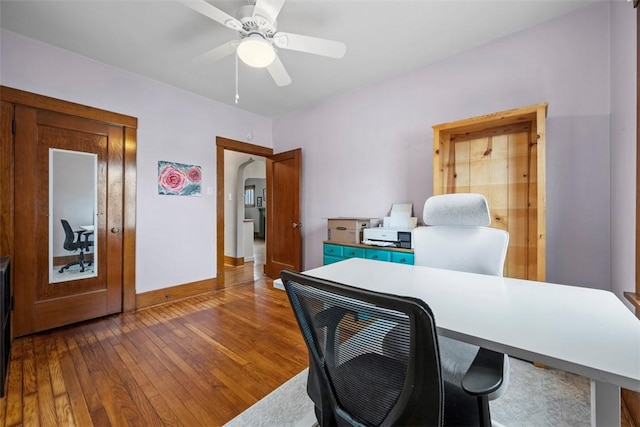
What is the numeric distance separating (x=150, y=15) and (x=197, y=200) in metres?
2.02

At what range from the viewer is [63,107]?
2492 millimetres

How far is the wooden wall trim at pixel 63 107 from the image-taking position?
2.25m

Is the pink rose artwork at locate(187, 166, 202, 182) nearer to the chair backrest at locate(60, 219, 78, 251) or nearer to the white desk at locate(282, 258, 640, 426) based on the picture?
the chair backrest at locate(60, 219, 78, 251)

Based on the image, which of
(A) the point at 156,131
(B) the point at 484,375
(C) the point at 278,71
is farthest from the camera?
(A) the point at 156,131

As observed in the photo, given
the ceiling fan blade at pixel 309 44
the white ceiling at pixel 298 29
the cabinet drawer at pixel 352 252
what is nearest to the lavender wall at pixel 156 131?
the white ceiling at pixel 298 29

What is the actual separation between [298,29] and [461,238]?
2103mm

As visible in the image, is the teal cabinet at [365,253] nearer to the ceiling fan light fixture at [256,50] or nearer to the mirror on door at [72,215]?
the ceiling fan light fixture at [256,50]

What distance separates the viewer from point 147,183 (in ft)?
10.0

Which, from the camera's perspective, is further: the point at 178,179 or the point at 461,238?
the point at 178,179

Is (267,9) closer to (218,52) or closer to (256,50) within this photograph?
(256,50)

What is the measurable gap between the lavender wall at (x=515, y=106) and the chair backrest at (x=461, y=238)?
113 cm

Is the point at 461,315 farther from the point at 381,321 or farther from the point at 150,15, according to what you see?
the point at 150,15

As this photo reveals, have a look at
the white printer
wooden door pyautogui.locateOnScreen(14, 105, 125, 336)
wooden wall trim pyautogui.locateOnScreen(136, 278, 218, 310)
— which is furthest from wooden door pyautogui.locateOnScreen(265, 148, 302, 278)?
wooden door pyautogui.locateOnScreen(14, 105, 125, 336)

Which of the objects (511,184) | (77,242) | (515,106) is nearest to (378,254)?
(511,184)
